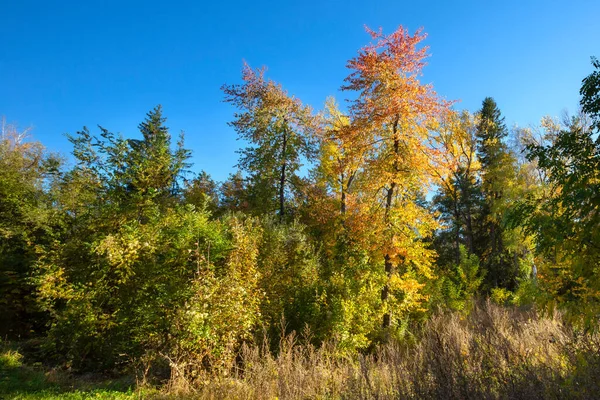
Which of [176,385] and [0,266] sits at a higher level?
[0,266]

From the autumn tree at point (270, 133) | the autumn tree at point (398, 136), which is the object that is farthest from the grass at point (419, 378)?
the autumn tree at point (270, 133)

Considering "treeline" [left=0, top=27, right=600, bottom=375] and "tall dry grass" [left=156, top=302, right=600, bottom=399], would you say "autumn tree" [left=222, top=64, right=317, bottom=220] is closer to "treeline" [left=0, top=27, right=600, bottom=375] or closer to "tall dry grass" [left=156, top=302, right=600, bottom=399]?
"treeline" [left=0, top=27, right=600, bottom=375]

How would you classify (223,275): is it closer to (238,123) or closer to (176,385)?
(176,385)

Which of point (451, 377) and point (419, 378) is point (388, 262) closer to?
point (419, 378)

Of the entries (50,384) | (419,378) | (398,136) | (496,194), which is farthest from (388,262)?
(496,194)

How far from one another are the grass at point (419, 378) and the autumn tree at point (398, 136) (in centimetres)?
366

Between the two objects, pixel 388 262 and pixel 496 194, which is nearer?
pixel 388 262

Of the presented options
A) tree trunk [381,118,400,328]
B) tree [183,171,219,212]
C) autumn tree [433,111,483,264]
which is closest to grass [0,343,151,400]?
tree trunk [381,118,400,328]

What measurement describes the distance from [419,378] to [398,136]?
728cm

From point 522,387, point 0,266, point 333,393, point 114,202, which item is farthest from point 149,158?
point 522,387

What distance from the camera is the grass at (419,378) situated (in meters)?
3.58

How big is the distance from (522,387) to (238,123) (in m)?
15.4

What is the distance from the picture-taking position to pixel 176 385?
5.60 metres

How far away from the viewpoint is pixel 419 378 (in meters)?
4.08
